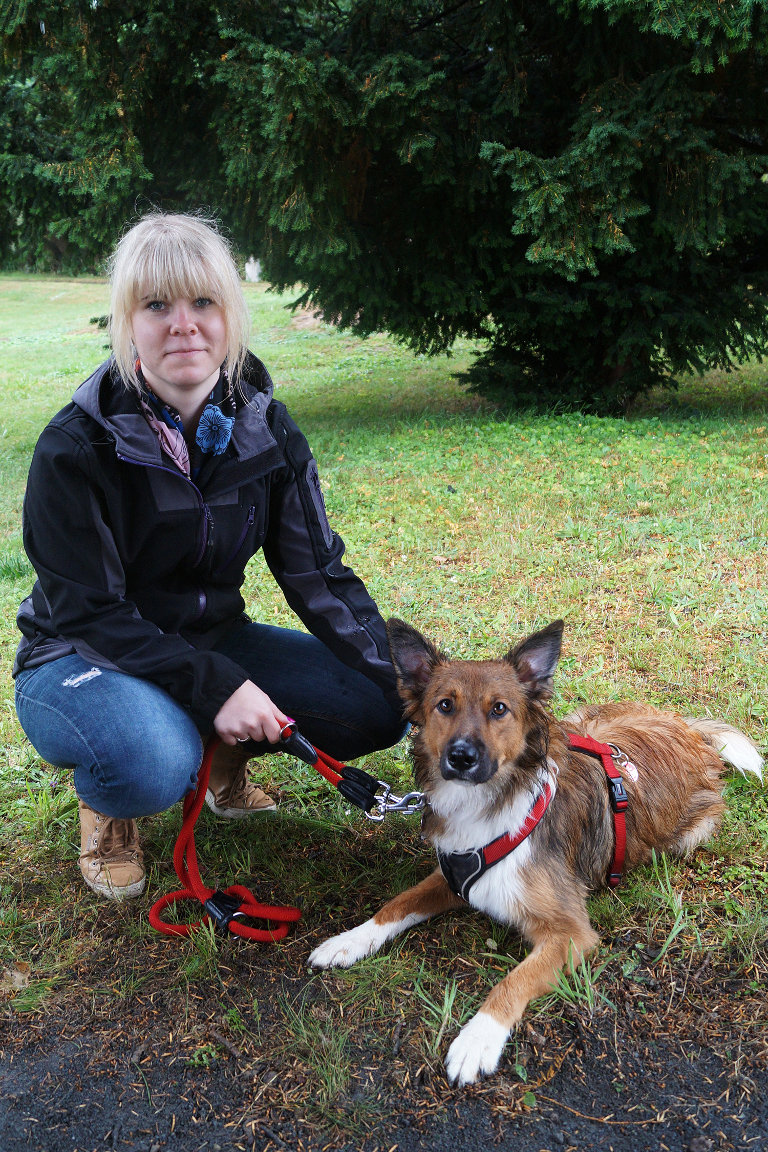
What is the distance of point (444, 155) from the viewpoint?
7.66 metres

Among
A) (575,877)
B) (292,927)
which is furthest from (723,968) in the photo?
(292,927)

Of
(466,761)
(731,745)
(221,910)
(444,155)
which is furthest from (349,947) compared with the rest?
(444,155)

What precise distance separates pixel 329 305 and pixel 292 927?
7.59 meters

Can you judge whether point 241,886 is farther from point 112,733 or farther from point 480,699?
point 480,699

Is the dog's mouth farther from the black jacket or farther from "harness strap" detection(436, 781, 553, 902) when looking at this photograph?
the black jacket

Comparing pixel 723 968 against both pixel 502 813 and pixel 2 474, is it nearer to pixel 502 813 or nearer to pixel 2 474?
pixel 502 813

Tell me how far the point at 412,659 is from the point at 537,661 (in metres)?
0.40

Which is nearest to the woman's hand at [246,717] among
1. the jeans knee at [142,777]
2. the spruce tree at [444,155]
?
the jeans knee at [142,777]

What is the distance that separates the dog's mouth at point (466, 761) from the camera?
2.39 metres

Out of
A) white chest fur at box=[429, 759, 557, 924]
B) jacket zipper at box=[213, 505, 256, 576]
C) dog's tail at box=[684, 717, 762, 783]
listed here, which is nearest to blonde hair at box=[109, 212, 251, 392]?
jacket zipper at box=[213, 505, 256, 576]

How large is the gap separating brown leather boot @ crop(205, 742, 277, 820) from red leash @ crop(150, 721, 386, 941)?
1.76ft

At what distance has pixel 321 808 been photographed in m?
3.47

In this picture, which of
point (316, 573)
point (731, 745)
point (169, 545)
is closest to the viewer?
point (169, 545)

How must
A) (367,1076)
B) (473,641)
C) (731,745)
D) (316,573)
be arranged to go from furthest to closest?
(473,641)
(731,745)
(316,573)
(367,1076)
